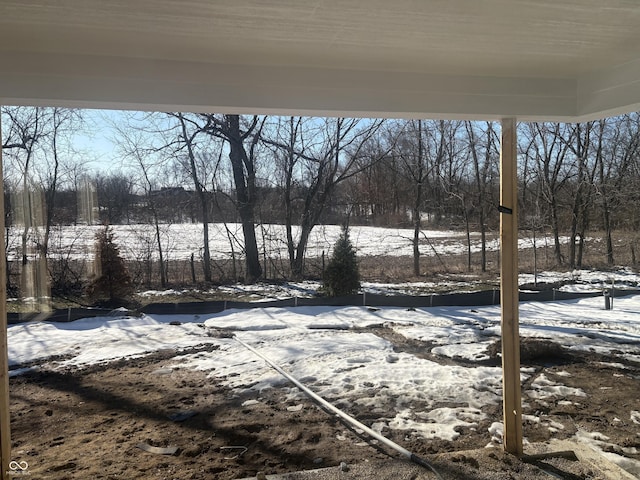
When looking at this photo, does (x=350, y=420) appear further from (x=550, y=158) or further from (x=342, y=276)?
(x=550, y=158)

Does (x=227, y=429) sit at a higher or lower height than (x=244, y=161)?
lower

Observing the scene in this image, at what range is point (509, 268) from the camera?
2.55m

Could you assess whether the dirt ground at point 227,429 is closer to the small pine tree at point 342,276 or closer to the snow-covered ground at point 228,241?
the snow-covered ground at point 228,241

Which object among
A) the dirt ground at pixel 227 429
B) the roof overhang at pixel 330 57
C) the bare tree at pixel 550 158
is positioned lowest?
the dirt ground at pixel 227 429

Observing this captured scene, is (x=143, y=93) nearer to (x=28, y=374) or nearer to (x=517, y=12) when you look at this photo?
(x=517, y=12)

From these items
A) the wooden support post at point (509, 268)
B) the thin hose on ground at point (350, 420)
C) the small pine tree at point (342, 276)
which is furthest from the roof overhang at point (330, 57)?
the small pine tree at point (342, 276)

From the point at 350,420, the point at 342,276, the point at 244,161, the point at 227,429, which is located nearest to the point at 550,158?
the point at 342,276

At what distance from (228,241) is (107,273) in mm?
2669

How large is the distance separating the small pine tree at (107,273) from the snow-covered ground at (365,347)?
0.88 m

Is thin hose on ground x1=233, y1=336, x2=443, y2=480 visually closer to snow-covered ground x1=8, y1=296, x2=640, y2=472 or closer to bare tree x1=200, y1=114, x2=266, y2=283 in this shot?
snow-covered ground x1=8, y1=296, x2=640, y2=472

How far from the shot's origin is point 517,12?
1.61 meters

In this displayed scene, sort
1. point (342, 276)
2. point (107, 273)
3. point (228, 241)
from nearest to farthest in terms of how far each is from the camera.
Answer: point (107, 273)
point (342, 276)
point (228, 241)

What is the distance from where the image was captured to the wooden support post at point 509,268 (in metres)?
2.53

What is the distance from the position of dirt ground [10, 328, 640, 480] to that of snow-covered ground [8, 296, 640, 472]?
176mm
